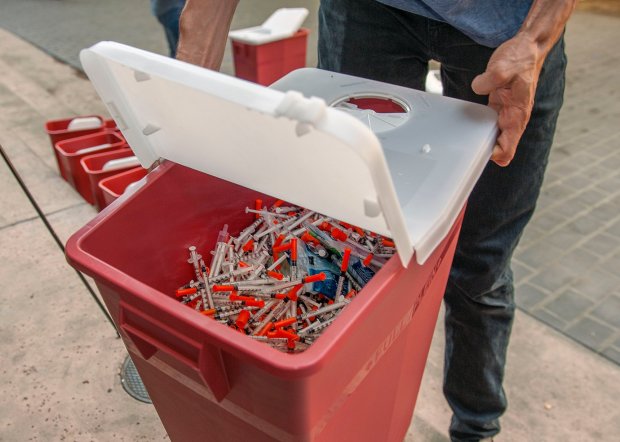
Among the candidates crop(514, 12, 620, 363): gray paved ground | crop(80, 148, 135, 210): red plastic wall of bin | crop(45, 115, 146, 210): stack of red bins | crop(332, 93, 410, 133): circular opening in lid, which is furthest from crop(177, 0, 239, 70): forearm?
crop(514, 12, 620, 363): gray paved ground

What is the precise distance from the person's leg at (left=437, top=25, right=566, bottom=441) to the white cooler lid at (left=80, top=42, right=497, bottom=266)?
0.15m

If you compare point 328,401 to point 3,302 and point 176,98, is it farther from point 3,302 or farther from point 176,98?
Result: point 3,302

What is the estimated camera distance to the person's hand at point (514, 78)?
2.15 feet

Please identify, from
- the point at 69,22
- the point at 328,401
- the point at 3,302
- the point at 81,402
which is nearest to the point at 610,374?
the point at 328,401

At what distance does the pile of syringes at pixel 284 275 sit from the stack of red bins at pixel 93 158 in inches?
34.3

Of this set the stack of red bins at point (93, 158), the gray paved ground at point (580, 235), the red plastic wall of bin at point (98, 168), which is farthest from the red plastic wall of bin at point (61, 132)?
the gray paved ground at point (580, 235)

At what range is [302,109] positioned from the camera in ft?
1.48

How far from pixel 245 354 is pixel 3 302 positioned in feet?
→ 4.69

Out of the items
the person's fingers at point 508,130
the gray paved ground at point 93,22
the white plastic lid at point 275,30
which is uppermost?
the person's fingers at point 508,130

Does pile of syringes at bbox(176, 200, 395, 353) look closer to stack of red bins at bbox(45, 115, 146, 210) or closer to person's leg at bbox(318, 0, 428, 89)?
person's leg at bbox(318, 0, 428, 89)

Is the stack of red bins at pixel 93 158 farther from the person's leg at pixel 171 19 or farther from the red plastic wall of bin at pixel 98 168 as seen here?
the person's leg at pixel 171 19

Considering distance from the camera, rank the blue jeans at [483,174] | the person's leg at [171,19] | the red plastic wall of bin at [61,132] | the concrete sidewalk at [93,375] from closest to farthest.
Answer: the blue jeans at [483,174]
the concrete sidewalk at [93,375]
the red plastic wall of bin at [61,132]
the person's leg at [171,19]

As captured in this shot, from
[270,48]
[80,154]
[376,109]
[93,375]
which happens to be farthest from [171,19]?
[376,109]

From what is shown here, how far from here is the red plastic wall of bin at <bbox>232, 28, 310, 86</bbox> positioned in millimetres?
2629
